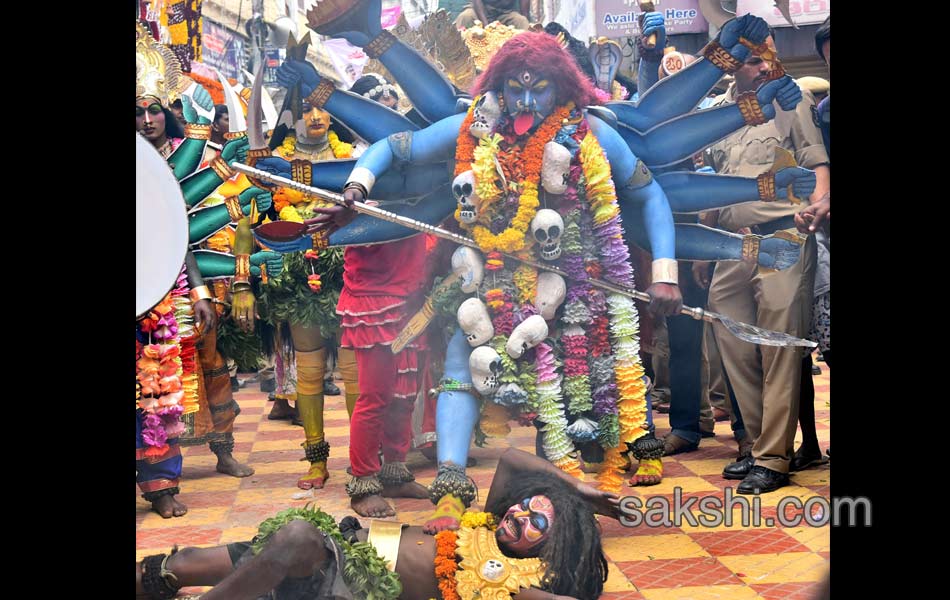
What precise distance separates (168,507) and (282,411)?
1766mm

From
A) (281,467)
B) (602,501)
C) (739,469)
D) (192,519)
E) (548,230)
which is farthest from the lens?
(281,467)

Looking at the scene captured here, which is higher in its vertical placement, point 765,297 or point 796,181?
point 796,181

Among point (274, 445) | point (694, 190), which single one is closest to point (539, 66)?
point (694, 190)

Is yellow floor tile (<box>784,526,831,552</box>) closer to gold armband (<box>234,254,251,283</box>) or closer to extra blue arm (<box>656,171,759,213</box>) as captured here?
extra blue arm (<box>656,171,759,213</box>)

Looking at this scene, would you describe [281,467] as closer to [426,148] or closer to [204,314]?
[204,314]

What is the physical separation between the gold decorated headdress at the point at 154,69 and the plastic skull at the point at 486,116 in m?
1.58

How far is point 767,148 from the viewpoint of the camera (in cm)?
459

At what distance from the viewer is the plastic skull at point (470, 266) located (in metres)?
4.16

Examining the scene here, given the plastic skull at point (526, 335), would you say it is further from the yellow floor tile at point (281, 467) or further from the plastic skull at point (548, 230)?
the yellow floor tile at point (281, 467)

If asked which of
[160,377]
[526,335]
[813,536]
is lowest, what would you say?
[813,536]

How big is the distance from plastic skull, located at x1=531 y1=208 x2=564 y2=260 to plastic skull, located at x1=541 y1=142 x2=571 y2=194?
0.33 feet

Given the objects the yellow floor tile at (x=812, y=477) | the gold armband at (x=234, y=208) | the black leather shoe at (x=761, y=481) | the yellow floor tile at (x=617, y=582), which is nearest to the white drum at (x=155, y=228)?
the gold armband at (x=234, y=208)
